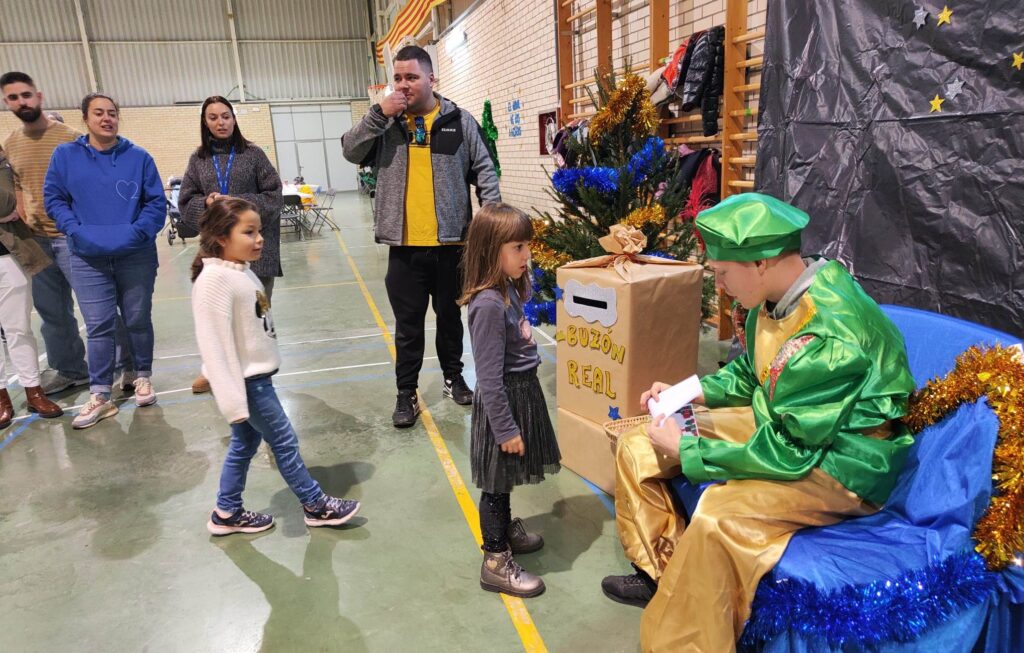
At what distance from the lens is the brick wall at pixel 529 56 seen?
531cm

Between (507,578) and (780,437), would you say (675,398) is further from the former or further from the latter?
(507,578)

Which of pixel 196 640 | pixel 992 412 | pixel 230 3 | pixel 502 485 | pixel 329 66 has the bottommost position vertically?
pixel 196 640

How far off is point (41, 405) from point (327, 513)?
242cm

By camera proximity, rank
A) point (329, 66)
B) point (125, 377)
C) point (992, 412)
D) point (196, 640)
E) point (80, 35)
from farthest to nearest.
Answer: point (329, 66), point (80, 35), point (125, 377), point (196, 640), point (992, 412)

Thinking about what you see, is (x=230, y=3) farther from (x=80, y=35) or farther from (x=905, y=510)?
(x=905, y=510)

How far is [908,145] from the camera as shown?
105 inches

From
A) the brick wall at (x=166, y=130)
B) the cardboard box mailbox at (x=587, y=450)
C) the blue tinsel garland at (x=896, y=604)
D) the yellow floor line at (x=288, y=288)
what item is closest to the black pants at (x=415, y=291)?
the cardboard box mailbox at (x=587, y=450)

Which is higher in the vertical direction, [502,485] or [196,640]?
[502,485]

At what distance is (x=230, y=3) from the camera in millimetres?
19781

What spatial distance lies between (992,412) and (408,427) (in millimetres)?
2756

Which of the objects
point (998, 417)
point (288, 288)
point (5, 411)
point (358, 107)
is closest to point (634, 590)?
point (998, 417)

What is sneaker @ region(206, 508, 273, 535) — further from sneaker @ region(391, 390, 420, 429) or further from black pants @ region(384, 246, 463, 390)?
black pants @ region(384, 246, 463, 390)

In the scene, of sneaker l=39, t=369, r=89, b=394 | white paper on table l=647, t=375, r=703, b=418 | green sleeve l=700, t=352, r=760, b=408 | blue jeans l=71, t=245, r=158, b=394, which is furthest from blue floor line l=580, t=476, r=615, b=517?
sneaker l=39, t=369, r=89, b=394

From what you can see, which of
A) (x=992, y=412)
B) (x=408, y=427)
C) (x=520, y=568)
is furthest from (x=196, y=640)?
(x=992, y=412)
